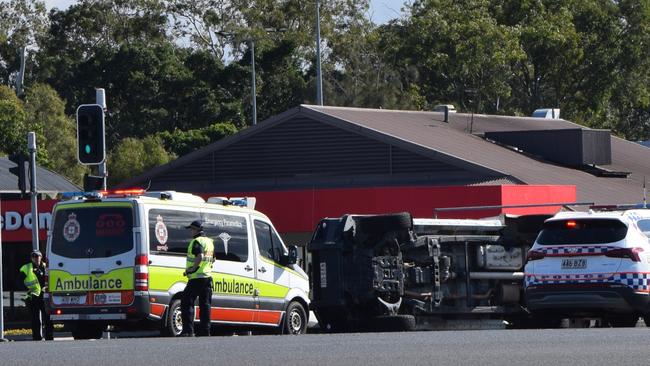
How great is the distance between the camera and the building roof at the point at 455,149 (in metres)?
36.6

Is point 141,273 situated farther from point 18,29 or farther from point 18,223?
point 18,29

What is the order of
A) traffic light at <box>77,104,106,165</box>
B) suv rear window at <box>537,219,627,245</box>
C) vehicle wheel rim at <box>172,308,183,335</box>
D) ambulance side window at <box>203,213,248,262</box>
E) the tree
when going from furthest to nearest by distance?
the tree → traffic light at <box>77,104,106,165</box> → ambulance side window at <box>203,213,248,262</box> → vehicle wheel rim at <box>172,308,183,335</box> → suv rear window at <box>537,219,627,245</box>

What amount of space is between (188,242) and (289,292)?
2316mm

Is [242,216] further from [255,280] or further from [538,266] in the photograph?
[538,266]

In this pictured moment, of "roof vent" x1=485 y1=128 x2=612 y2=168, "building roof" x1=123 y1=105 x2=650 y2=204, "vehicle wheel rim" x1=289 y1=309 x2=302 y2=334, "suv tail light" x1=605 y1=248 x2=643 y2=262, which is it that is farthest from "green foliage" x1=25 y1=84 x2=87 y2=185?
"suv tail light" x1=605 y1=248 x2=643 y2=262

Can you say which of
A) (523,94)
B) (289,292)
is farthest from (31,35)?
(289,292)

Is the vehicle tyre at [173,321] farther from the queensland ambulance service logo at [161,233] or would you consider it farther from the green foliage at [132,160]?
the green foliage at [132,160]

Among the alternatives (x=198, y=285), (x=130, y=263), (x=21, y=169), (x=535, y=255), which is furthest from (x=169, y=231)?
(x=535, y=255)

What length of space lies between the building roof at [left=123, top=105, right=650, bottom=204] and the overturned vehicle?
11.7m

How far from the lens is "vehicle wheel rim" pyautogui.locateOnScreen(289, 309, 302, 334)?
882 inches

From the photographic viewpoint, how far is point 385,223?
21750 millimetres

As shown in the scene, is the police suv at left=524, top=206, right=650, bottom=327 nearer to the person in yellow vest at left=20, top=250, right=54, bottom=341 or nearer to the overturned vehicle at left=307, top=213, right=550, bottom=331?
the overturned vehicle at left=307, top=213, right=550, bottom=331

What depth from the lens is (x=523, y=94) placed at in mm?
72625

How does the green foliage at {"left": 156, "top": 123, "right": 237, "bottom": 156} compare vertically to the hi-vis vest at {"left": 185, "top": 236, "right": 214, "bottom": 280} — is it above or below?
above
